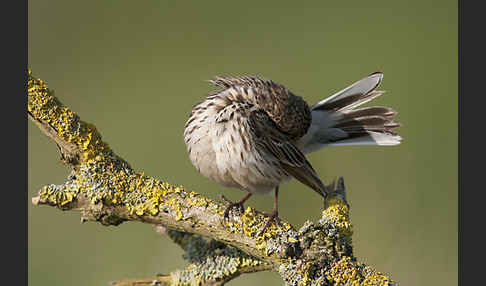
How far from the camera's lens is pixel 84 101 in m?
7.11

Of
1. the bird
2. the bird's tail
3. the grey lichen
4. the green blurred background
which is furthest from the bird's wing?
the green blurred background

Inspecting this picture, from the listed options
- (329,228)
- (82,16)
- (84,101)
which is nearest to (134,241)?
(84,101)

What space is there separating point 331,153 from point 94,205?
3811mm

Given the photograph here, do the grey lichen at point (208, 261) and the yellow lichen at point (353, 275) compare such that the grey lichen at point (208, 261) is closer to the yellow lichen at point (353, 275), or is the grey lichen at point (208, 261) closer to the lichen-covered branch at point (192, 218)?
the lichen-covered branch at point (192, 218)

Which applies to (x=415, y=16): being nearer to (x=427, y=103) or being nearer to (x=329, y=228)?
(x=427, y=103)

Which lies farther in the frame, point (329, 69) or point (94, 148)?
point (329, 69)

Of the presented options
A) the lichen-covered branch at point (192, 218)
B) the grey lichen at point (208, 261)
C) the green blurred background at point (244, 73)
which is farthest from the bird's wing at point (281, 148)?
the green blurred background at point (244, 73)

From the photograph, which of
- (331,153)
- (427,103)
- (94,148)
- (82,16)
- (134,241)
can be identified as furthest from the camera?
(82,16)

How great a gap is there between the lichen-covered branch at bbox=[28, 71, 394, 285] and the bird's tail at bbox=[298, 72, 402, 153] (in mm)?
1255

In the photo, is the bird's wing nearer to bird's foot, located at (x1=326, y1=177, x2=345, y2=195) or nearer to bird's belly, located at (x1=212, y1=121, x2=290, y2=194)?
bird's belly, located at (x1=212, y1=121, x2=290, y2=194)

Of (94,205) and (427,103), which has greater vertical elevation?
(427,103)

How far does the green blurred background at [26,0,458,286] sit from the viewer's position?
17.5 feet

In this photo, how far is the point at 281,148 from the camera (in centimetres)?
400

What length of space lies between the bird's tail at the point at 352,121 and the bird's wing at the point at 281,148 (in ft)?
1.23
